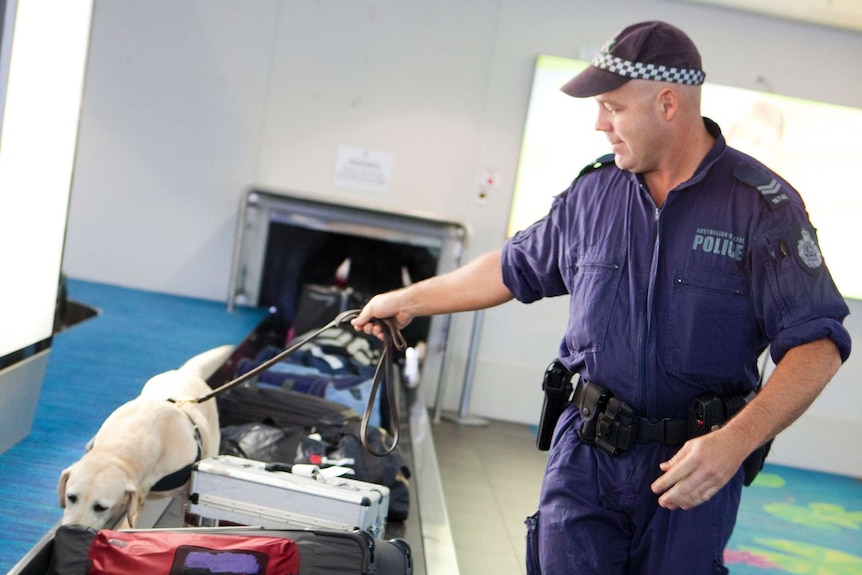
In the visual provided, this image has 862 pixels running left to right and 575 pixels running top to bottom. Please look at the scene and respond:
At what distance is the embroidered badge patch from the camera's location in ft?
6.27

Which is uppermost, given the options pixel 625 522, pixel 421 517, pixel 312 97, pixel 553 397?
pixel 312 97

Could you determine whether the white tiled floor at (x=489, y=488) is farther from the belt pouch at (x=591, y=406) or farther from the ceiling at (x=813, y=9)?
the ceiling at (x=813, y=9)

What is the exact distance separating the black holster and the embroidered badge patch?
65 centimetres

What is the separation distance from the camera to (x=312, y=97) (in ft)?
23.7

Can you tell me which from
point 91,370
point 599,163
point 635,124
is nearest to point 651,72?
point 635,124

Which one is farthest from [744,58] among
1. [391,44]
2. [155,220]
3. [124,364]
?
[124,364]

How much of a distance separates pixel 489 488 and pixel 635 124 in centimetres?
382

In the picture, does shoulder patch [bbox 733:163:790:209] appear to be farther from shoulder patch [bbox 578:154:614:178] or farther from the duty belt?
the duty belt

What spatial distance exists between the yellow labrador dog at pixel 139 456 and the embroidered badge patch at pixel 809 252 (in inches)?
74.9

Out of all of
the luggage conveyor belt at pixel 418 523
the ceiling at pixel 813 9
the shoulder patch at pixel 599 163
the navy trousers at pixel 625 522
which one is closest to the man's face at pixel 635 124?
the shoulder patch at pixel 599 163

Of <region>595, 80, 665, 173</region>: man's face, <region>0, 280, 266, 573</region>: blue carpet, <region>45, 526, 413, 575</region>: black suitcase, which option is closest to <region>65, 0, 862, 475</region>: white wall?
<region>0, 280, 266, 573</region>: blue carpet

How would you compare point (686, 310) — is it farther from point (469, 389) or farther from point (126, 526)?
point (469, 389)

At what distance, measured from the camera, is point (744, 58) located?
734cm

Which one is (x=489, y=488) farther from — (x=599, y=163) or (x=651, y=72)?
(x=651, y=72)
